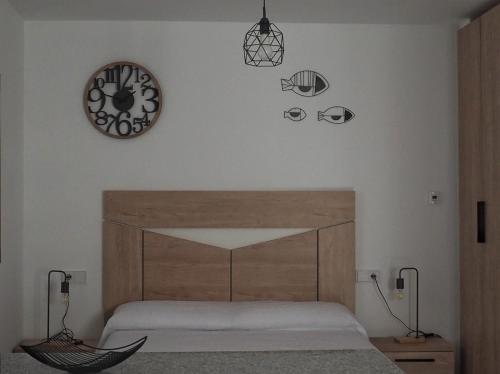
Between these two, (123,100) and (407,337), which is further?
(123,100)

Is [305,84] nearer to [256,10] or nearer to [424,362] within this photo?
[256,10]

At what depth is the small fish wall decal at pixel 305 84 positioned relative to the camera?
12.6 ft

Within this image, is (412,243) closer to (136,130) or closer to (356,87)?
(356,87)

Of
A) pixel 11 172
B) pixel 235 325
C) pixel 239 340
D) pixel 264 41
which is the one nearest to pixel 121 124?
pixel 11 172

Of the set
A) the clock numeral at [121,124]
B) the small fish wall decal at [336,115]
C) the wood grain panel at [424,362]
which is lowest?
the wood grain panel at [424,362]

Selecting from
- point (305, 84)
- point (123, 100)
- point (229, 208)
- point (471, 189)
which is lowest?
point (229, 208)

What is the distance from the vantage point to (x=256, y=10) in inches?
141

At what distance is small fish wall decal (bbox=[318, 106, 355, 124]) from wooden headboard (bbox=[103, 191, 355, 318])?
0.46 meters

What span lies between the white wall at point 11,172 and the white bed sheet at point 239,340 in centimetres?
67

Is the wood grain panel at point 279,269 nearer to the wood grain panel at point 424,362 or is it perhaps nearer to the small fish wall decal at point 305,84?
the wood grain panel at point 424,362

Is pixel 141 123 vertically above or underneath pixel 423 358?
above

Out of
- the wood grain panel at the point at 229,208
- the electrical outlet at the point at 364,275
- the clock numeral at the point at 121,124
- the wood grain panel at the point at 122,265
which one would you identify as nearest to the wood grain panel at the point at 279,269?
Result: the wood grain panel at the point at 229,208

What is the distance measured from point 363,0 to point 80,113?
182 cm

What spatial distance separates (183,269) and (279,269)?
590 mm
